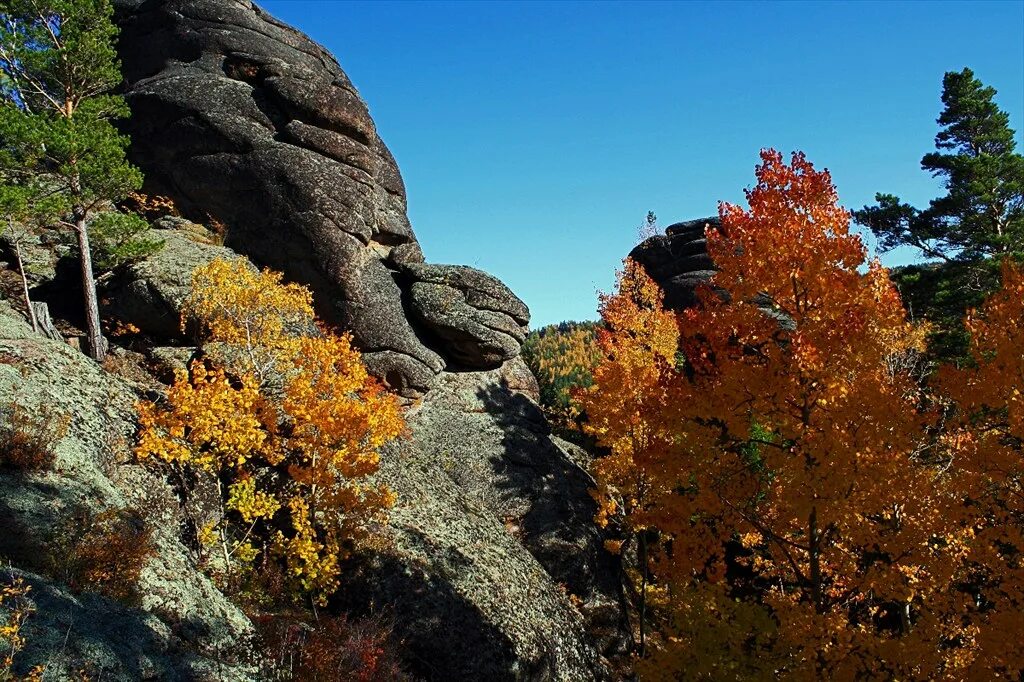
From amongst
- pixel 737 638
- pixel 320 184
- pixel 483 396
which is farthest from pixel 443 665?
pixel 320 184

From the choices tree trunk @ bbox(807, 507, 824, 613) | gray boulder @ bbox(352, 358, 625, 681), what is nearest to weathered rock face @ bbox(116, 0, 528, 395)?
gray boulder @ bbox(352, 358, 625, 681)

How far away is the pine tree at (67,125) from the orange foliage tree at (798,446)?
18.9 meters

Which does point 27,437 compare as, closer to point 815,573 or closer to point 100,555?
point 100,555

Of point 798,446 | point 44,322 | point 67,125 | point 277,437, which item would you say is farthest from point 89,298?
point 798,446

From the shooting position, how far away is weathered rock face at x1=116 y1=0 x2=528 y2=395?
27516 mm

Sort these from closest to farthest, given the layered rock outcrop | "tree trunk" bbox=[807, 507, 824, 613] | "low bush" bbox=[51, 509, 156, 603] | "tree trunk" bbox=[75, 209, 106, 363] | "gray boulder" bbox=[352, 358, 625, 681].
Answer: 1. "low bush" bbox=[51, 509, 156, 603]
2. "tree trunk" bbox=[807, 507, 824, 613]
3. "gray boulder" bbox=[352, 358, 625, 681]
4. "tree trunk" bbox=[75, 209, 106, 363]
5. the layered rock outcrop

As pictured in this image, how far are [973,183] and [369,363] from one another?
2844cm

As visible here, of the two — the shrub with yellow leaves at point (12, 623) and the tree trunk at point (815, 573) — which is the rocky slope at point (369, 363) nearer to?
the shrub with yellow leaves at point (12, 623)

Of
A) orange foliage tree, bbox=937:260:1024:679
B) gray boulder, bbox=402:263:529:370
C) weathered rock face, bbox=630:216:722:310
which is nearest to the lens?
orange foliage tree, bbox=937:260:1024:679

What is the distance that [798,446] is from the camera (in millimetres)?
11352

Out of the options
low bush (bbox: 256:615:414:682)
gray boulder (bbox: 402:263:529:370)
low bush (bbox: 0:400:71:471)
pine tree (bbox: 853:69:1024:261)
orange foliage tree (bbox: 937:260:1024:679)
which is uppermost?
pine tree (bbox: 853:69:1024:261)

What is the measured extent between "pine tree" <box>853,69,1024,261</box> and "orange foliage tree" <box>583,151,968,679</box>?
2046 cm

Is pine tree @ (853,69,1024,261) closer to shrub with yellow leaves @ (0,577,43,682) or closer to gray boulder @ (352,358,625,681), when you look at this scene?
gray boulder @ (352,358,625,681)

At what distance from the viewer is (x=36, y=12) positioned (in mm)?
19719
